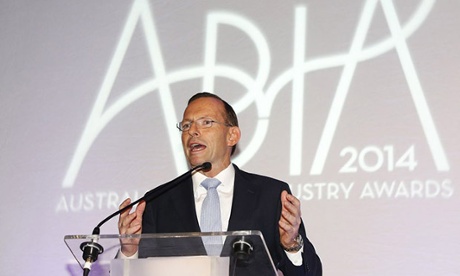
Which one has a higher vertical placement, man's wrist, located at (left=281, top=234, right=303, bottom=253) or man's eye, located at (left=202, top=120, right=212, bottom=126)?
man's eye, located at (left=202, top=120, right=212, bottom=126)

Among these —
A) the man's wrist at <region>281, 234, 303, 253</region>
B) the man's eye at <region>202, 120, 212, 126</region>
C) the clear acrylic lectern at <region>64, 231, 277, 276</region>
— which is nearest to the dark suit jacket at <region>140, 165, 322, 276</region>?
the man's wrist at <region>281, 234, 303, 253</region>

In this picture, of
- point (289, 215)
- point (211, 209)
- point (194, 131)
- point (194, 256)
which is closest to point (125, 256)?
point (194, 256)

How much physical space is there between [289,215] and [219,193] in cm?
61

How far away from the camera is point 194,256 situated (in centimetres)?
218

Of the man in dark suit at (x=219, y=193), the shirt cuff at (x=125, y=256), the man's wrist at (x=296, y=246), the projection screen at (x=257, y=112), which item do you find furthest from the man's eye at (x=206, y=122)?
the shirt cuff at (x=125, y=256)

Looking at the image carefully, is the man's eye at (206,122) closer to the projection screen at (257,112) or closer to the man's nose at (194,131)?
the man's nose at (194,131)

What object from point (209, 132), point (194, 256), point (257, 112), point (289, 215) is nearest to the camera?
point (194, 256)

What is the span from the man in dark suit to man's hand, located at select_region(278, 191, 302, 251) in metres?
0.24

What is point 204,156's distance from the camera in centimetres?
307

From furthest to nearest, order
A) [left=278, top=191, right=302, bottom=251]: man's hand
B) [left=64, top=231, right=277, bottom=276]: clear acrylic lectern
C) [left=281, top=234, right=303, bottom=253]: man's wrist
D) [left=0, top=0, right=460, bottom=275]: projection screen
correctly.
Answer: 1. [left=0, top=0, right=460, bottom=275]: projection screen
2. [left=281, top=234, right=303, bottom=253]: man's wrist
3. [left=278, top=191, right=302, bottom=251]: man's hand
4. [left=64, top=231, right=277, bottom=276]: clear acrylic lectern

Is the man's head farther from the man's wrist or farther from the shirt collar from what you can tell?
the man's wrist

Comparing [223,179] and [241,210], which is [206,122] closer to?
[223,179]

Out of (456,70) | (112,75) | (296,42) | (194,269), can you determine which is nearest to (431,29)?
(456,70)

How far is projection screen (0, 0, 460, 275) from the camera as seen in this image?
332 cm
